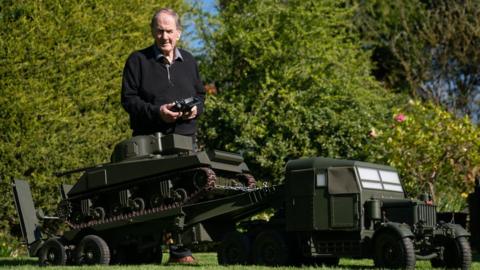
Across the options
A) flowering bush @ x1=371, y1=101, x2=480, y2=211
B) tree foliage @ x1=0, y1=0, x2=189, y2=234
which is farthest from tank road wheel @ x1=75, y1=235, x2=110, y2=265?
flowering bush @ x1=371, y1=101, x2=480, y2=211

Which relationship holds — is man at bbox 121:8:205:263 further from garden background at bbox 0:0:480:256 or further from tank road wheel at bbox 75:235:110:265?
garden background at bbox 0:0:480:256

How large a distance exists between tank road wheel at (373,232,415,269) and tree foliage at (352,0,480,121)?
75.4 feet

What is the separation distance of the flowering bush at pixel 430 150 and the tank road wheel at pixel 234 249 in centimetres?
931

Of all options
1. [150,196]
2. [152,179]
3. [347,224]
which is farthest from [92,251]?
[347,224]

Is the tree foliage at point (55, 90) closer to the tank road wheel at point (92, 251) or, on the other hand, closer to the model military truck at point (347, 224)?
the tank road wheel at point (92, 251)

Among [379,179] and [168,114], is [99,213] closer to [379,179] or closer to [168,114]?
[168,114]

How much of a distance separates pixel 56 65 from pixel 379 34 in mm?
20146

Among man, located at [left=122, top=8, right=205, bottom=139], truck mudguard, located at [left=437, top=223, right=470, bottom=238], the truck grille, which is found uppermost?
man, located at [left=122, top=8, right=205, bottom=139]

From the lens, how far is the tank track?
1010 centimetres

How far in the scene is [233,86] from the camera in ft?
73.4

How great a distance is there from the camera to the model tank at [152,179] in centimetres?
1008

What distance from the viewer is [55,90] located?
1574cm

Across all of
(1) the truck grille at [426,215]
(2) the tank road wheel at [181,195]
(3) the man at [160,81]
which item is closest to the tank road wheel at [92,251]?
(2) the tank road wheel at [181,195]

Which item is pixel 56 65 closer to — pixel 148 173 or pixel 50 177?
pixel 50 177
